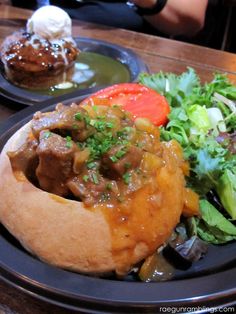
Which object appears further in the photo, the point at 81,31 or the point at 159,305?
the point at 81,31

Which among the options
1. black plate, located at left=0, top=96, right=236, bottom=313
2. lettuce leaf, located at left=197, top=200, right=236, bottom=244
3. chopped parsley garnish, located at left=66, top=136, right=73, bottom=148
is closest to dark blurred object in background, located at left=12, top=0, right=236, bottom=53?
lettuce leaf, located at left=197, top=200, right=236, bottom=244

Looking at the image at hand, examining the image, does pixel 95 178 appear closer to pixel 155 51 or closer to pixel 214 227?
pixel 214 227

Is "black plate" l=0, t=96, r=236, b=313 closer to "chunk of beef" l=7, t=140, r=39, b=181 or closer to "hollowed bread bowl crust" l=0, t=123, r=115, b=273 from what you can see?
"hollowed bread bowl crust" l=0, t=123, r=115, b=273

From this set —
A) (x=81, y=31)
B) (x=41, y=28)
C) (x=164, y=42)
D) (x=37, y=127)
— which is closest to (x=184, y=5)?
(x=164, y=42)

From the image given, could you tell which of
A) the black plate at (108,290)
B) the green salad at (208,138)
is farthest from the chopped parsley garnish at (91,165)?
the green salad at (208,138)

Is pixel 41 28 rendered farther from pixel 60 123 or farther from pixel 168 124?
pixel 60 123

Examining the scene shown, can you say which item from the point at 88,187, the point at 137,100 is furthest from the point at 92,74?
the point at 88,187

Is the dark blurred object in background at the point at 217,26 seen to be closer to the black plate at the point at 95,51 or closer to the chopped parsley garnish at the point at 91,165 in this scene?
the black plate at the point at 95,51
